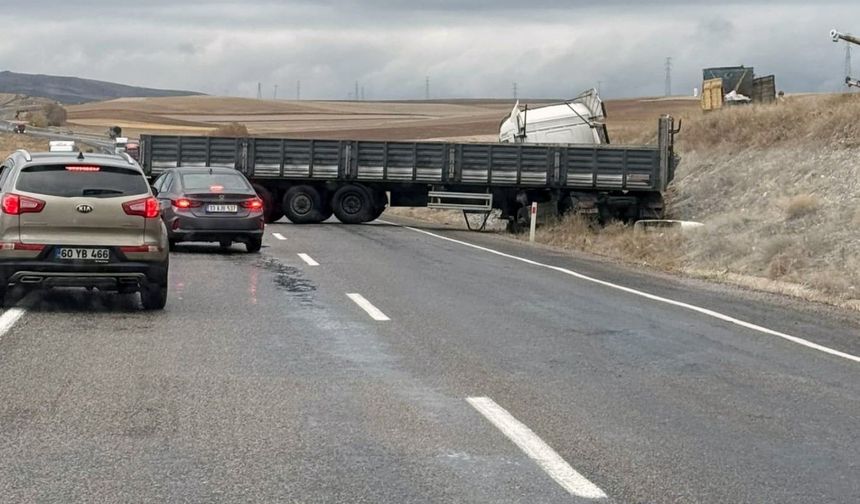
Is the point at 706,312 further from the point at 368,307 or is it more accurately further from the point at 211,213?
the point at 211,213

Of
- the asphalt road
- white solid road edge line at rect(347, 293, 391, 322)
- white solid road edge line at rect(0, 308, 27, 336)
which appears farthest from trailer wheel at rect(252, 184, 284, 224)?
white solid road edge line at rect(0, 308, 27, 336)


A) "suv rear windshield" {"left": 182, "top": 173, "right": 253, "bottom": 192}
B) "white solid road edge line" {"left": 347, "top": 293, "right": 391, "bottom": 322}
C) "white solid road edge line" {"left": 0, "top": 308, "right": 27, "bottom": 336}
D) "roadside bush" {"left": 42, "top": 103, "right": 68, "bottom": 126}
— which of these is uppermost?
"roadside bush" {"left": 42, "top": 103, "right": 68, "bottom": 126}

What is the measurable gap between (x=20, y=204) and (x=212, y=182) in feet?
29.6

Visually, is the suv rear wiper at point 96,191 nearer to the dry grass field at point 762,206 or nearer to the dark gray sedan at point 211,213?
the dark gray sedan at point 211,213

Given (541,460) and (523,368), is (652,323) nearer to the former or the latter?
(523,368)

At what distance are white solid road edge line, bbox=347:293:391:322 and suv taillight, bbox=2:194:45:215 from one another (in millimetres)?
3547

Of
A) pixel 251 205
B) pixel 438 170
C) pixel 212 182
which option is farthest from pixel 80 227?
pixel 438 170

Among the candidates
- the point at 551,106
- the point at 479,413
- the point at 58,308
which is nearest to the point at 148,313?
the point at 58,308

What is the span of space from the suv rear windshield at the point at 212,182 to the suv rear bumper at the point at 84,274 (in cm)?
826

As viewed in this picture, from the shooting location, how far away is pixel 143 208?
39.8 ft

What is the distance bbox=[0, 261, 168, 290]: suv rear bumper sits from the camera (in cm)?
1164

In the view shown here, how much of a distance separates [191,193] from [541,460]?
14650 millimetres

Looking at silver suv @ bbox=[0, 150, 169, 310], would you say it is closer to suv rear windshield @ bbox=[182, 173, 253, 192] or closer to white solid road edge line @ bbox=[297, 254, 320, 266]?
white solid road edge line @ bbox=[297, 254, 320, 266]

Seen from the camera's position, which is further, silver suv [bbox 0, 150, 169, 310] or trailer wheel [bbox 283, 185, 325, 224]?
trailer wheel [bbox 283, 185, 325, 224]
